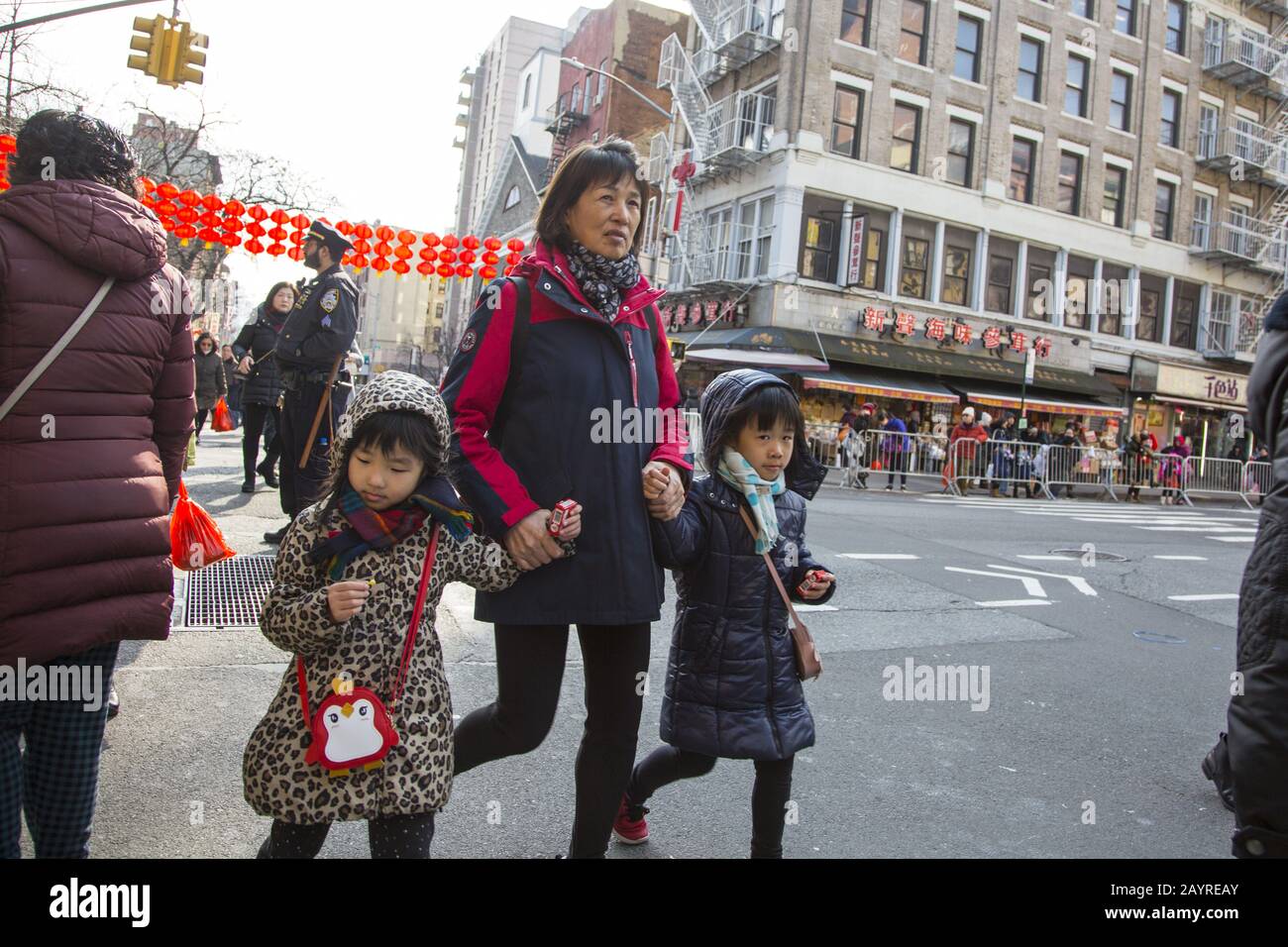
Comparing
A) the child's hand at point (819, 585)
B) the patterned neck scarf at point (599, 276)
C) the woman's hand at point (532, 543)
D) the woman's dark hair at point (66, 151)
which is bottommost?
the child's hand at point (819, 585)

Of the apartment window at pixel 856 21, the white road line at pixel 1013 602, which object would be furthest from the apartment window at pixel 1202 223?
the white road line at pixel 1013 602

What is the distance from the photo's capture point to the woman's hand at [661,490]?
8.77ft

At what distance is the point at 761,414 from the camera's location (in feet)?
9.93

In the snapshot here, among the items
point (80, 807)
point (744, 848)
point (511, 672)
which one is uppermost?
point (511, 672)

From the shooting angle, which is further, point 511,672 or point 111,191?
point 511,672

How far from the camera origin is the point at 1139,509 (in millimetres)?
19312

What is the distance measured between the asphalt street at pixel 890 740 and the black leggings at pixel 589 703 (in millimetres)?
561

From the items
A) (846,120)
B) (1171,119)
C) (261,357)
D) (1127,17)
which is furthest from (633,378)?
(1171,119)

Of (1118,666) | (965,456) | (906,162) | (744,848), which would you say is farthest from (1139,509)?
(744,848)

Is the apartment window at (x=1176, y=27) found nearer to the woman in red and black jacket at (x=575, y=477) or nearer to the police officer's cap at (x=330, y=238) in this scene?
the police officer's cap at (x=330, y=238)

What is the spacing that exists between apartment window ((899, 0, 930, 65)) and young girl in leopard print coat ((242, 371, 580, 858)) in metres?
28.6

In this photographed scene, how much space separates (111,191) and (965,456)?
19640 millimetres

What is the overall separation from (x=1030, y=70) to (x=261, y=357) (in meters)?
28.0
